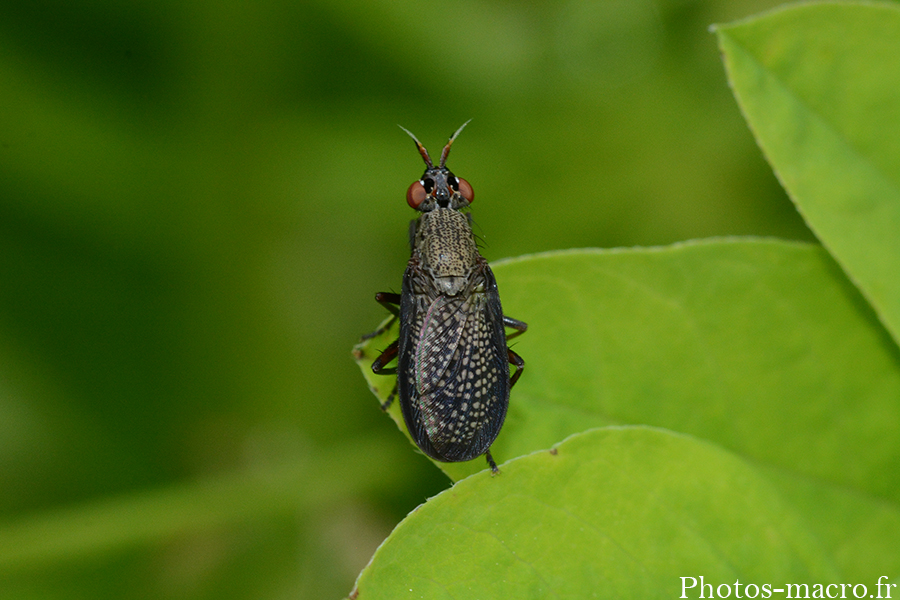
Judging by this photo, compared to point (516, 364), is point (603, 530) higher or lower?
lower

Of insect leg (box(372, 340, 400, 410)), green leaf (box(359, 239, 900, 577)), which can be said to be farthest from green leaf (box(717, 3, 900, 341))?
insect leg (box(372, 340, 400, 410))

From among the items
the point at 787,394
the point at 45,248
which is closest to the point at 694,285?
the point at 787,394

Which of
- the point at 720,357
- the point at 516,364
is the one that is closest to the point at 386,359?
the point at 516,364

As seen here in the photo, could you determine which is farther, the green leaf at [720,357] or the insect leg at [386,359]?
the insect leg at [386,359]

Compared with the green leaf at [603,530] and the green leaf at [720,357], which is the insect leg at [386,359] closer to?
the green leaf at [720,357]

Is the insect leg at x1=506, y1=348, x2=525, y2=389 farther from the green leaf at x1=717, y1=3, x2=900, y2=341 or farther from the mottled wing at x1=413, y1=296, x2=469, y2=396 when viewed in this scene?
the green leaf at x1=717, y1=3, x2=900, y2=341

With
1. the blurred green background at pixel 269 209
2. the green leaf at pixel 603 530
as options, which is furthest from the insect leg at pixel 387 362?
the blurred green background at pixel 269 209

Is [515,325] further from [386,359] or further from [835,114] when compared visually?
[835,114]
